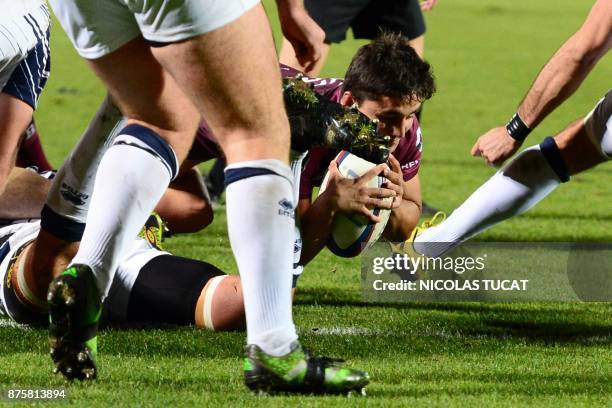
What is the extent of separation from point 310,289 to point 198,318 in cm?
113

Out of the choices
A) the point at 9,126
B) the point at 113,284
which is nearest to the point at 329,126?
the point at 113,284

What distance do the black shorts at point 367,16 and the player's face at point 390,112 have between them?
2712 mm

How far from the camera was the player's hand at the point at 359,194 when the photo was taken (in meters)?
4.11

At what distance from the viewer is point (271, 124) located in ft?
9.86

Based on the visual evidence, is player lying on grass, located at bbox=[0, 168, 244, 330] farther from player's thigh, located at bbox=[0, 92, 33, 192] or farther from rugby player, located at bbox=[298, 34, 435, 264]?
rugby player, located at bbox=[298, 34, 435, 264]

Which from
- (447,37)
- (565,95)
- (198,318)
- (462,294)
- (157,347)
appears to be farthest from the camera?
(447,37)

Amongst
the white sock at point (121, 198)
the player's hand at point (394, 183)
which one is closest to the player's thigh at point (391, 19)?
the player's hand at point (394, 183)

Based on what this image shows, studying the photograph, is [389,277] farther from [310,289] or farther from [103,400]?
[103,400]

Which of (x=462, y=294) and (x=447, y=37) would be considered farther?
(x=447, y=37)

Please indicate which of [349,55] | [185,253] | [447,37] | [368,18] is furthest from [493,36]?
[185,253]

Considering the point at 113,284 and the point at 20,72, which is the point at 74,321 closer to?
the point at 113,284

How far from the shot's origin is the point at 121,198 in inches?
122

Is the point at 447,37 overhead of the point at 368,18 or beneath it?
beneath

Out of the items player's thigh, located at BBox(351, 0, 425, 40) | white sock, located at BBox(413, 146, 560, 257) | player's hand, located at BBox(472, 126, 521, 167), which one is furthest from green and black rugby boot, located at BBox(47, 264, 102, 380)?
player's thigh, located at BBox(351, 0, 425, 40)
